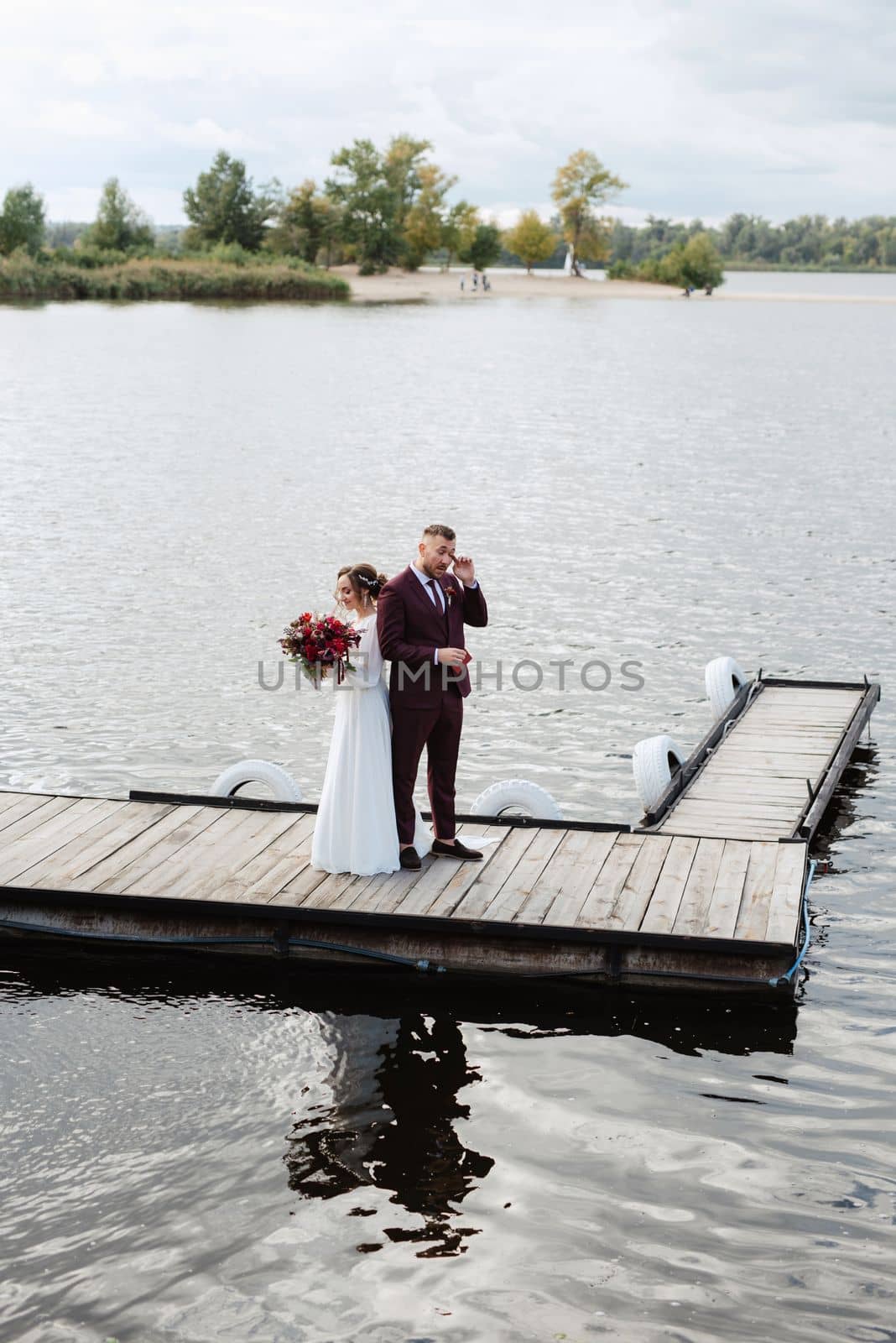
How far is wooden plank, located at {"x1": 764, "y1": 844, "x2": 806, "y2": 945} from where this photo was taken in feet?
30.6

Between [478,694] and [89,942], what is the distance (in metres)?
8.33

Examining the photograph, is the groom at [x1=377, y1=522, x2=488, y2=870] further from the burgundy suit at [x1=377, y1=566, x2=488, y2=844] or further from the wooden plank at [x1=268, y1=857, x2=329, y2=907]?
the wooden plank at [x1=268, y1=857, x2=329, y2=907]

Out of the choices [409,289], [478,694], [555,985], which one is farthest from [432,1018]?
[409,289]

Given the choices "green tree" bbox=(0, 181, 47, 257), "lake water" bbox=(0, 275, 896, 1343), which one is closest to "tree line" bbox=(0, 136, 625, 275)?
"green tree" bbox=(0, 181, 47, 257)

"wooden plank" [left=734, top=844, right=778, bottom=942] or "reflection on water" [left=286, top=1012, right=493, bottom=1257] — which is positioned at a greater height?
"wooden plank" [left=734, top=844, right=778, bottom=942]

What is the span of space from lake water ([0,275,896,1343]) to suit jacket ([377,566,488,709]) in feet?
6.77

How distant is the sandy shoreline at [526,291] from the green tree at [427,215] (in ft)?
11.6

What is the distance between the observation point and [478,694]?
58.6 feet

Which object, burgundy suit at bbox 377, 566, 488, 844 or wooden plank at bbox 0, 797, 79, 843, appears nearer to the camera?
burgundy suit at bbox 377, 566, 488, 844

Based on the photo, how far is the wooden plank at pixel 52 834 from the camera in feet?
34.3

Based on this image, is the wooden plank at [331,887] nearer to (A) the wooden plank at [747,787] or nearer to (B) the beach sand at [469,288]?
(A) the wooden plank at [747,787]

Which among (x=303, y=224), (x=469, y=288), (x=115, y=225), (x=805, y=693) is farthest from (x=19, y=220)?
(x=805, y=693)

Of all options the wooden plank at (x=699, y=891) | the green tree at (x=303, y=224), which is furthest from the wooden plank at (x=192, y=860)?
the green tree at (x=303, y=224)

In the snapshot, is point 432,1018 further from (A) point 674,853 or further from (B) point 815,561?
(B) point 815,561
